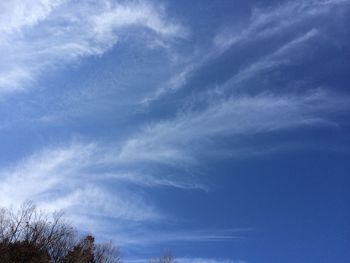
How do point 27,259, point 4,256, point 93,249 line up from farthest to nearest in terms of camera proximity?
point 93,249, point 27,259, point 4,256

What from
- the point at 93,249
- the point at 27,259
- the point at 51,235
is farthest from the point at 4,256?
the point at 93,249

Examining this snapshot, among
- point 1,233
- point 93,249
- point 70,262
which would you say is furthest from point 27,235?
point 93,249

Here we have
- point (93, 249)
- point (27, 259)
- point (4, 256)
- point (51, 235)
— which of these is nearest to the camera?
point (4, 256)

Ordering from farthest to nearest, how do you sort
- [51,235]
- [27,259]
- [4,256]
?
1. [51,235]
2. [27,259]
3. [4,256]

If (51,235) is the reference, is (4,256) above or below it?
below

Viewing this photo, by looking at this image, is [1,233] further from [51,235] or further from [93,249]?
[93,249]

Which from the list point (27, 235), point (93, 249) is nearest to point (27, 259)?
point (27, 235)

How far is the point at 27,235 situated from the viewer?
59594mm

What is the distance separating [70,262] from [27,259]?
740cm

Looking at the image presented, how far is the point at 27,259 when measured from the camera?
57062mm

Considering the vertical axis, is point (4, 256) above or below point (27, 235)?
below

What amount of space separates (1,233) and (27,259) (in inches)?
189

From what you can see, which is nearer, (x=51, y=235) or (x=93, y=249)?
(x=51, y=235)

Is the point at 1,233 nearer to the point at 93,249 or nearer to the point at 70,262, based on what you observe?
the point at 70,262
